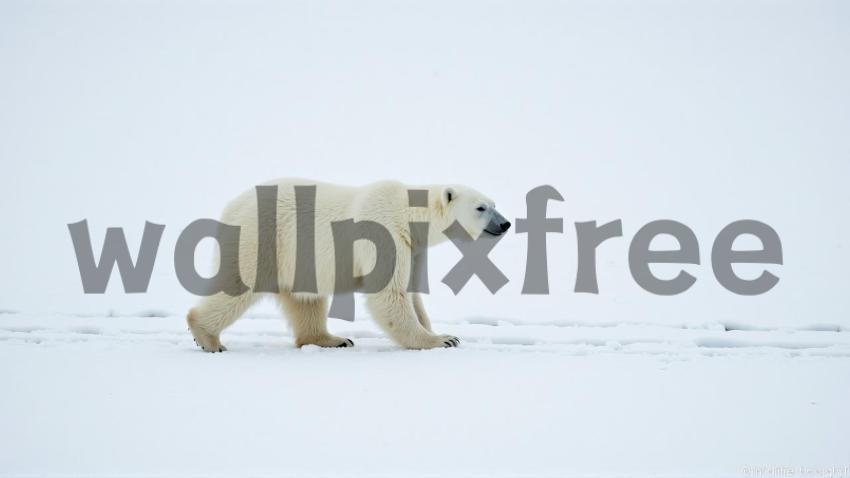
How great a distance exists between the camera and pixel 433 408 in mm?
3471

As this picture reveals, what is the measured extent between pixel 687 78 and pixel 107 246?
40.2 meters

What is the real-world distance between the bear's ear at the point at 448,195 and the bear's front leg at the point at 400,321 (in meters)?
0.86

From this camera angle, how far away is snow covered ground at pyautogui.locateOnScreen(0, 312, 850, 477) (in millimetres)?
2850

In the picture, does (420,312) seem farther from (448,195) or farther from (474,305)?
(474,305)

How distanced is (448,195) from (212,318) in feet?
6.61

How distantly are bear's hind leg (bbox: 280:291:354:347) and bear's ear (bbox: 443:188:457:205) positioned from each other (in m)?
1.29

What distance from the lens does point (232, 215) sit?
5445mm

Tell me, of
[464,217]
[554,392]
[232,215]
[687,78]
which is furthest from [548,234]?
[687,78]

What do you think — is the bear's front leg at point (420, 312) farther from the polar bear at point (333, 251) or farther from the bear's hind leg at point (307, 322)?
the bear's hind leg at point (307, 322)

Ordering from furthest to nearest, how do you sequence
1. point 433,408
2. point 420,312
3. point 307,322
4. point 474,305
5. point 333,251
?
1. point 474,305
2. point 420,312
3. point 307,322
4. point 333,251
5. point 433,408

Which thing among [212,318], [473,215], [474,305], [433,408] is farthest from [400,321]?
[474,305]

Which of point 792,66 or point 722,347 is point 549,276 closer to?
point 722,347

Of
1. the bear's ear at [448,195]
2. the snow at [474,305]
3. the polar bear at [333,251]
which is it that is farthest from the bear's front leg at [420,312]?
the bear's ear at [448,195]

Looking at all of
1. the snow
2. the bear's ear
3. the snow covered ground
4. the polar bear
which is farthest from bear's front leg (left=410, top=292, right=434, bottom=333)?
the bear's ear
